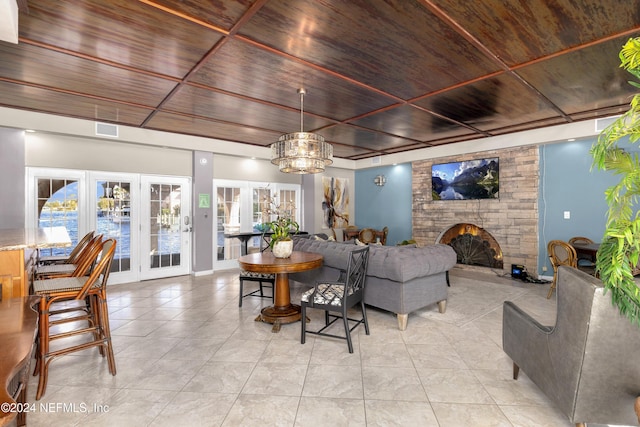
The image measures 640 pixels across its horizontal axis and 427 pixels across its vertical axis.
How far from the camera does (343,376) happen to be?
2.31m

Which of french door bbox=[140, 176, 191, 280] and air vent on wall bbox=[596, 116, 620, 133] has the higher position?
air vent on wall bbox=[596, 116, 620, 133]

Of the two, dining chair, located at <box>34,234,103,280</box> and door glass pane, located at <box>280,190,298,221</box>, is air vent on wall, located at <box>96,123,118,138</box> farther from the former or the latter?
door glass pane, located at <box>280,190,298,221</box>

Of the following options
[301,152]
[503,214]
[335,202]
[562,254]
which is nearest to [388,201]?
[335,202]

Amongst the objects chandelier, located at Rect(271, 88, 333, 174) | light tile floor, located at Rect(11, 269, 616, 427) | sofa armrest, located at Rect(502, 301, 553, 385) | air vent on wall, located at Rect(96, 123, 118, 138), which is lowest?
light tile floor, located at Rect(11, 269, 616, 427)

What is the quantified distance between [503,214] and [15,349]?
6567mm

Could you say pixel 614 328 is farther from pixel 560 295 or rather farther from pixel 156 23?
pixel 156 23

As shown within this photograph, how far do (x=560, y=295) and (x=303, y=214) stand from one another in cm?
628

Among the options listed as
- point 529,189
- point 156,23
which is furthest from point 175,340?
point 529,189

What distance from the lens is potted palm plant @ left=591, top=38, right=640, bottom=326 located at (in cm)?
132

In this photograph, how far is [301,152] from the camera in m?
3.68

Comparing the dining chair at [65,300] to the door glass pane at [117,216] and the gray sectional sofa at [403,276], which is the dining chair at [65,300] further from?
the door glass pane at [117,216]

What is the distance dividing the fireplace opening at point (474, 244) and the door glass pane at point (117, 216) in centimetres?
626

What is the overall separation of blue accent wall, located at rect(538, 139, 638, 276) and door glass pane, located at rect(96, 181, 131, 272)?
728 centimetres

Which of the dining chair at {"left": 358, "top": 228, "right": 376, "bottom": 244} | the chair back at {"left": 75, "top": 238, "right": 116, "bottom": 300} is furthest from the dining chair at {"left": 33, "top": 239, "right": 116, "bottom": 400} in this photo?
the dining chair at {"left": 358, "top": 228, "right": 376, "bottom": 244}
